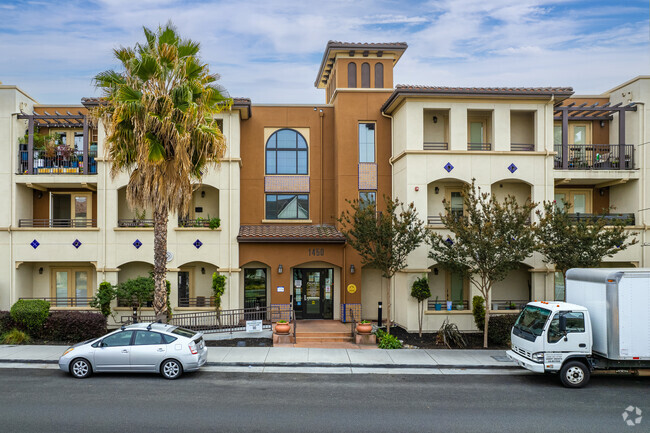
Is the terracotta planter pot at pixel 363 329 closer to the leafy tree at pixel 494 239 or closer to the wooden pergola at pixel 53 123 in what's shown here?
the leafy tree at pixel 494 239

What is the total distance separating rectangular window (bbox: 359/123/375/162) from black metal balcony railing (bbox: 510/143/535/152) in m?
6.42

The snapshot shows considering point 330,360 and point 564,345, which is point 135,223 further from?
point 564,345

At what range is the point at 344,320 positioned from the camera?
2256 cm

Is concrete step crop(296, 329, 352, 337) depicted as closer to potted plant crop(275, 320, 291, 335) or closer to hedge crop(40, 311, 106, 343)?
potted plant crop(275, 320, 291, 335)

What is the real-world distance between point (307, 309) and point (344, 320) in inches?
76.2

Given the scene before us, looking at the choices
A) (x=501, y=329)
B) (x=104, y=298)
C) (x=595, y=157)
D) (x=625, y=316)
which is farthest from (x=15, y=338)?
(x=595, y=157)

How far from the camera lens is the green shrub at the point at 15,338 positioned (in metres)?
17.5

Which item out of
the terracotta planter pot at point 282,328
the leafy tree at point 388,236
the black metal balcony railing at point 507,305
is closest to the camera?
the terracotta planter pot at point 282,328

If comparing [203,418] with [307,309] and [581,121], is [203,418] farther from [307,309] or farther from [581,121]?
[581,121]

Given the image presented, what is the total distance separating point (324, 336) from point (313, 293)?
174 inches

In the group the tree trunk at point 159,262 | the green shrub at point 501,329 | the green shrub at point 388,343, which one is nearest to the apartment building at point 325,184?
the green shrub at point 501,329

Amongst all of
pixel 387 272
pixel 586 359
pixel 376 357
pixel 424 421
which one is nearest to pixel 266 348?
pixel 376 357

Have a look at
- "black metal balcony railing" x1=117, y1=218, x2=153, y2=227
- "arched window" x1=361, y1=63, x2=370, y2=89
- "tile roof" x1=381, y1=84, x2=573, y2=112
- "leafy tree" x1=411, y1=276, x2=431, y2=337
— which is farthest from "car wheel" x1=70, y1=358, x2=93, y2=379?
"arched window" x1=361, y1=63, x2=370, y2=89

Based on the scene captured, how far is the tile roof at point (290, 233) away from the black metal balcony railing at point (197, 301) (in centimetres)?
334
